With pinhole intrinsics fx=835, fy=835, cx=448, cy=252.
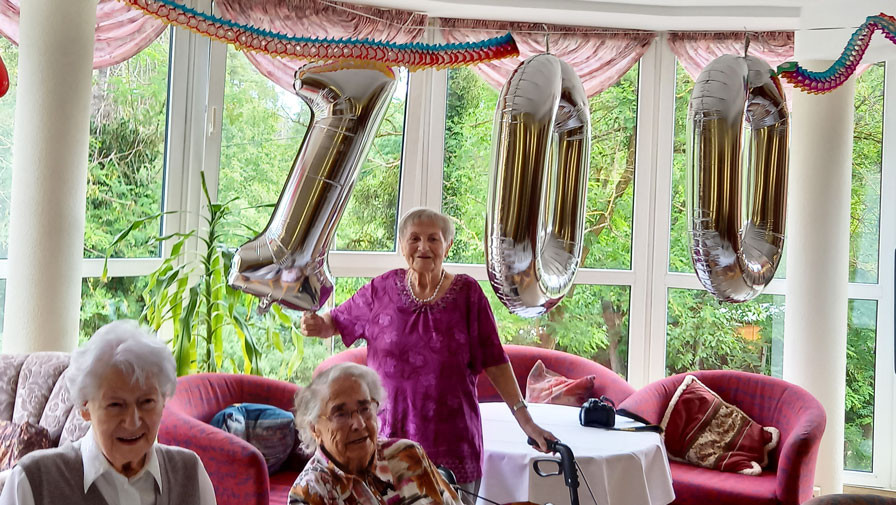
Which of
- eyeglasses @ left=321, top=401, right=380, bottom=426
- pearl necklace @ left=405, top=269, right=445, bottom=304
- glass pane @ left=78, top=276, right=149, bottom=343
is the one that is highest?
pearl necklace @ left=405, top=269, right=445, bottom=304

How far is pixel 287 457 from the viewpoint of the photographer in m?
3.24

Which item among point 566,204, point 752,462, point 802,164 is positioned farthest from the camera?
point 802,164

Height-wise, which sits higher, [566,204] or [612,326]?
[566,204]

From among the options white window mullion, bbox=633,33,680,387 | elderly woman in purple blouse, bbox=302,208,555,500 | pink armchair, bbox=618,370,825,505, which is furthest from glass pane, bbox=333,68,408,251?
elderly woman in purple blouse, bbox=302,208,555,500

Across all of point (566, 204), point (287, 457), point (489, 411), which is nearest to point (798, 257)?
point (489, 411)

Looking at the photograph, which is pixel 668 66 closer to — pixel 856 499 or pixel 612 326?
pixel 612 326

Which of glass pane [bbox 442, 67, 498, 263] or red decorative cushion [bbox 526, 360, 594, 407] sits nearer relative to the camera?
red decorative cushion [bbox 526, 360, 594, 407]

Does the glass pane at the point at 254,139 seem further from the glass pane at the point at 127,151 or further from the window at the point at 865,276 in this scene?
the window at the point at 865,276

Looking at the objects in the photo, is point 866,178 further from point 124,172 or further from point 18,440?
point 18,440

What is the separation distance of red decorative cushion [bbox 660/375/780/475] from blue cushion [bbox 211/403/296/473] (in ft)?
5.35

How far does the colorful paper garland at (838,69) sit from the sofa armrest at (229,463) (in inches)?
74.5

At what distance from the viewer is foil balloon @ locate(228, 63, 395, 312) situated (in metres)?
1.27

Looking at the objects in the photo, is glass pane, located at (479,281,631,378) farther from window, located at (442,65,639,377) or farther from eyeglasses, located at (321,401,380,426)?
eyeglasses, located at (321,401,380,426)

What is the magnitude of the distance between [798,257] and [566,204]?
3004mm
